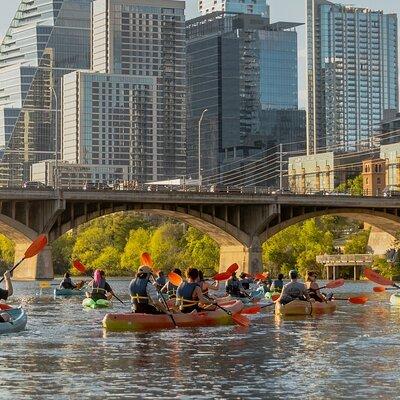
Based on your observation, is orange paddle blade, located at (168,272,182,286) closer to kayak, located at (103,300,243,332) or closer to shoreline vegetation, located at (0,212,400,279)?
kayak, located at (103,300,243,332)

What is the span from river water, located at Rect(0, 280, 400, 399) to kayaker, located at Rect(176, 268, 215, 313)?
3.83ft

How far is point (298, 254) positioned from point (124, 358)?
122 meters

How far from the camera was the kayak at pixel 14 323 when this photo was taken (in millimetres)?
43375

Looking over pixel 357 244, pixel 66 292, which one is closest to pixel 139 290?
pixel 66 292

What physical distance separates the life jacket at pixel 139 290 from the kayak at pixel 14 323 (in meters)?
3.98

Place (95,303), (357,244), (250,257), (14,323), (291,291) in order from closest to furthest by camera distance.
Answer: (14,323), (291,291), (95,303), (250,257), (357,244)

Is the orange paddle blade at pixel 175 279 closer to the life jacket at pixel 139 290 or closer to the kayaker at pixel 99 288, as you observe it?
the life jacket at pixel 139 290

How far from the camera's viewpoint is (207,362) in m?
34.0

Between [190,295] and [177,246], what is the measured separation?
12668 cm

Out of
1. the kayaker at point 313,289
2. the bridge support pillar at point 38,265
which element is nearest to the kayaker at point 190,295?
the kayaker at point 313,289

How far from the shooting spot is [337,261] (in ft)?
485

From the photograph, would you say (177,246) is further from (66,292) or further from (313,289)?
(313,289)

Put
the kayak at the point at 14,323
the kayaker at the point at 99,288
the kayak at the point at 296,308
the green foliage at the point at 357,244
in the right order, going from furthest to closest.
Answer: the green foliage at the point at 357,244 < the kayaker at the point at 99,288 < the kayak at the point at 296,308 < the kayak at the point at 14,323

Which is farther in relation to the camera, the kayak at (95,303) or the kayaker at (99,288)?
the kayak at (95,303)
